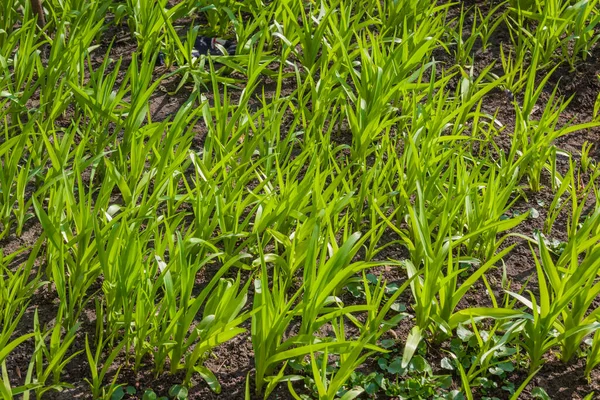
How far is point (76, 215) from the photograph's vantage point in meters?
2.07

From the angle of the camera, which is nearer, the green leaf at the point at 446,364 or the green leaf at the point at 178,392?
the green leaf at the point at 178,392

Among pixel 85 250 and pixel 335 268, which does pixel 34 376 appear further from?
pixel 335 268

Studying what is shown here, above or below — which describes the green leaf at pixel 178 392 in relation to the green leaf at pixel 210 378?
below

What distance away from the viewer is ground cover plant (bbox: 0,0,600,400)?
1.91 metres

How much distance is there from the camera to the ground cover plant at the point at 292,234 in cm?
191

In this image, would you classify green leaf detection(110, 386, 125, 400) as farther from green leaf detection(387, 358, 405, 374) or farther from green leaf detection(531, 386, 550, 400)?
green leaf detection(531, 386, 550, 400)

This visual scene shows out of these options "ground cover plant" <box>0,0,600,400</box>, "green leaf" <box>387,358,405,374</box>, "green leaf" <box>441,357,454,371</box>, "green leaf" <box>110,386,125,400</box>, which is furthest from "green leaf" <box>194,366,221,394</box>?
"green leaf" <box>441,357,454,371</box>

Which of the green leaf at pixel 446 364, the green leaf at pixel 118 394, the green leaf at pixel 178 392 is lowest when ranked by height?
the green leaf at pixel 118 394

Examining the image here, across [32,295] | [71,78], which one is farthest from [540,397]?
[71,78]

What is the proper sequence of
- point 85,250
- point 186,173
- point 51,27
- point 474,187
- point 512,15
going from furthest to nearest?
point 512,15
point 51,27
point 186,173
point 474,187
point 85,250

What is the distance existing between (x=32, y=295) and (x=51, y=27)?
1477mm

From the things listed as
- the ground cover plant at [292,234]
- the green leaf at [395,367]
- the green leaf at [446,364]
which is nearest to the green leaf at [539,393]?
the ground cover plant at [292,234]

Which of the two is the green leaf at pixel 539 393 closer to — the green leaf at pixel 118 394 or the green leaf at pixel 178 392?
the green leaf at pixel 178 392

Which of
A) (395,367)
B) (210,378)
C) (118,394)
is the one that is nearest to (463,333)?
(395,367)
